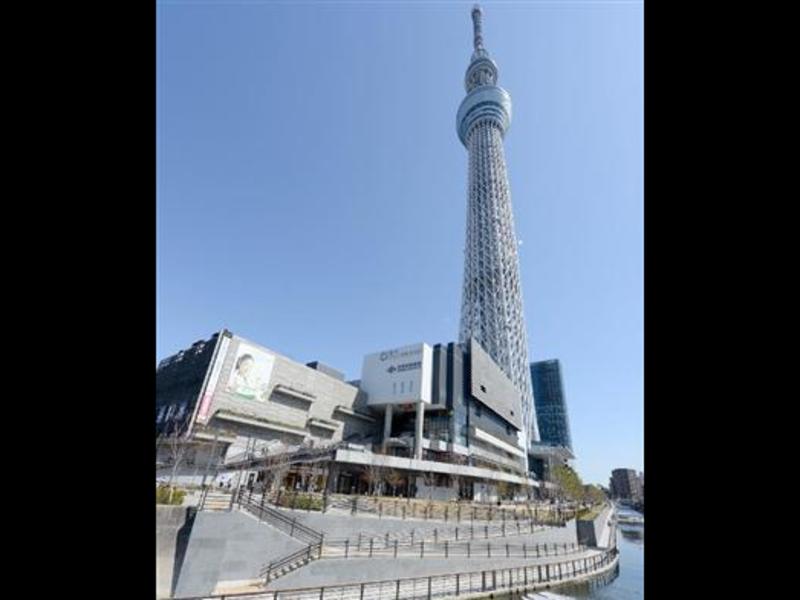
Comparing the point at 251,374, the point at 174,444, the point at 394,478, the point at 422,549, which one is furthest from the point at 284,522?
the point at 251,374

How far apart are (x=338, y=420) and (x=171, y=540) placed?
38995 millimetres

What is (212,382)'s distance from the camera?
4231cm

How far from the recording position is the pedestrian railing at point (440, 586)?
1620 cm

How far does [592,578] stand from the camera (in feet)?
113

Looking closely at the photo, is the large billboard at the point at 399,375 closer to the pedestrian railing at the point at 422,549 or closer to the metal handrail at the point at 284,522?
the pedestrian railing at the point at 422,549

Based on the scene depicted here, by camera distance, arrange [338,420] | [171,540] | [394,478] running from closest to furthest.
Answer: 1. [171,540]
2. [394,478]
3. [338,420]

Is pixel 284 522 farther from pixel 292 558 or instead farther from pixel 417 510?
pixel 417 510

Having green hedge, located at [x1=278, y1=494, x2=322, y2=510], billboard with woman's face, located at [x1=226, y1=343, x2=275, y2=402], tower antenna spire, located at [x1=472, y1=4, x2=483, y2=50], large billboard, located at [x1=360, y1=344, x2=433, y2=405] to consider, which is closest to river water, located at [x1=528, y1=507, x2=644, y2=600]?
green hedge, located at [x1=278, y1=494, x2=322, y2=510]

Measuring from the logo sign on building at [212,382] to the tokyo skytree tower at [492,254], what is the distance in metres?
71.7
